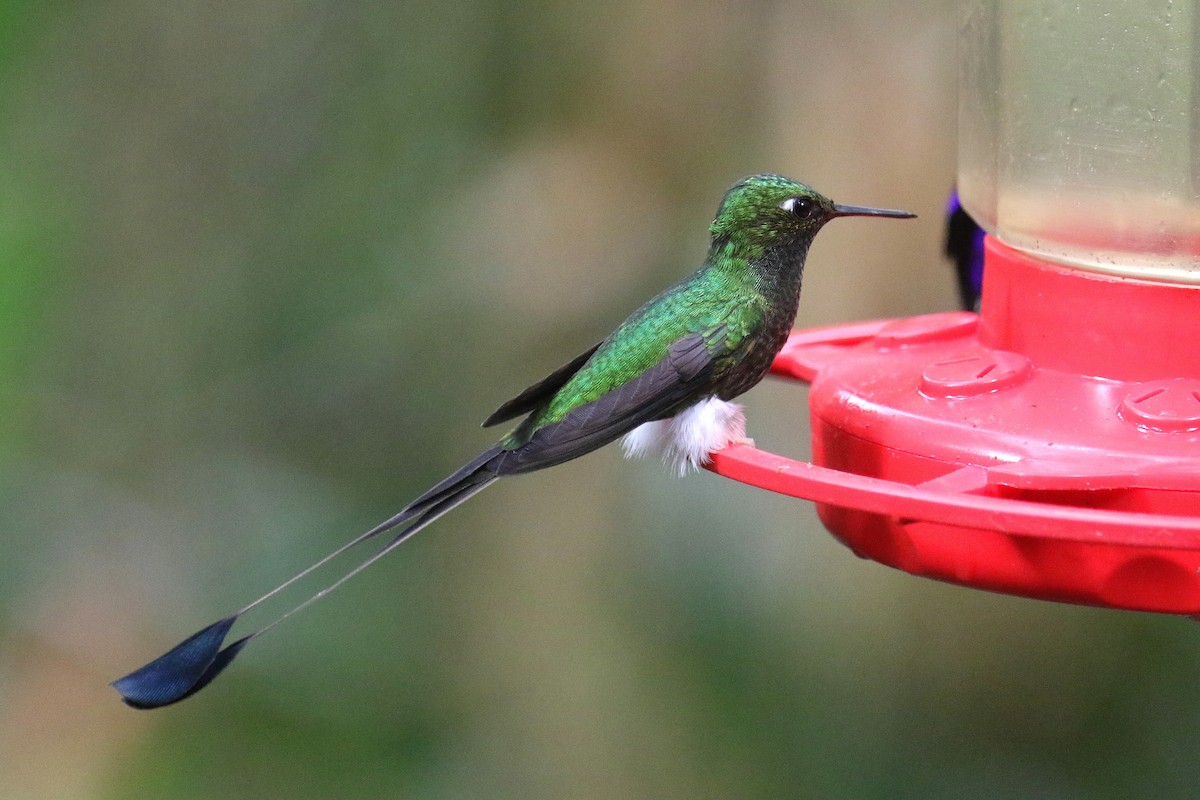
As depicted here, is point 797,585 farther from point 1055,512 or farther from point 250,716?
point 1055,512

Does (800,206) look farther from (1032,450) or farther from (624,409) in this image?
(1032,450)

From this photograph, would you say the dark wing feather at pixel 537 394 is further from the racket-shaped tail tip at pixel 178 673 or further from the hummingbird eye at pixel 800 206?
the racket-shaped tail tip at pixel 178 673

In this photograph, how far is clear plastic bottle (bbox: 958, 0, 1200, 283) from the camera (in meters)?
2.27

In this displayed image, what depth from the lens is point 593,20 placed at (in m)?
4.27

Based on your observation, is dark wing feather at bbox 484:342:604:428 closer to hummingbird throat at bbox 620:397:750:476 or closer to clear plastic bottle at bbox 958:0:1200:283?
hummingbird throat at bbox 620:397:750:476

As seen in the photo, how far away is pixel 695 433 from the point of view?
2.45 metres

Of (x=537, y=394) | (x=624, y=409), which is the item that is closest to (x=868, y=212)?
(x=624, y=409)

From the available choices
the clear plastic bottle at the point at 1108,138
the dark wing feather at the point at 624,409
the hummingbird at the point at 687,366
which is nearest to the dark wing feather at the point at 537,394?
the hummingbird at the point at 687,366

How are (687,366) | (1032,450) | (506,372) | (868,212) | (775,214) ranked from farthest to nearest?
(506,372), (775,214), (687,366), (868,212), (1032,450)

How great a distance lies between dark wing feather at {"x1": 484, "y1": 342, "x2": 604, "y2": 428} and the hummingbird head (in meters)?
0.37

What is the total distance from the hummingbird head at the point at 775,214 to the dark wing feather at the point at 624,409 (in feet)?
0.75

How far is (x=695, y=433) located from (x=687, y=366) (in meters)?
0.12

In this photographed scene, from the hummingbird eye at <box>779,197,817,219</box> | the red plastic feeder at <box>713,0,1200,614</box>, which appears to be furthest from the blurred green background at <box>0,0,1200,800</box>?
the hummingbird eye at <box>779,197,817,219</box>

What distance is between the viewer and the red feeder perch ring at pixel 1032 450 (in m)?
1.74
